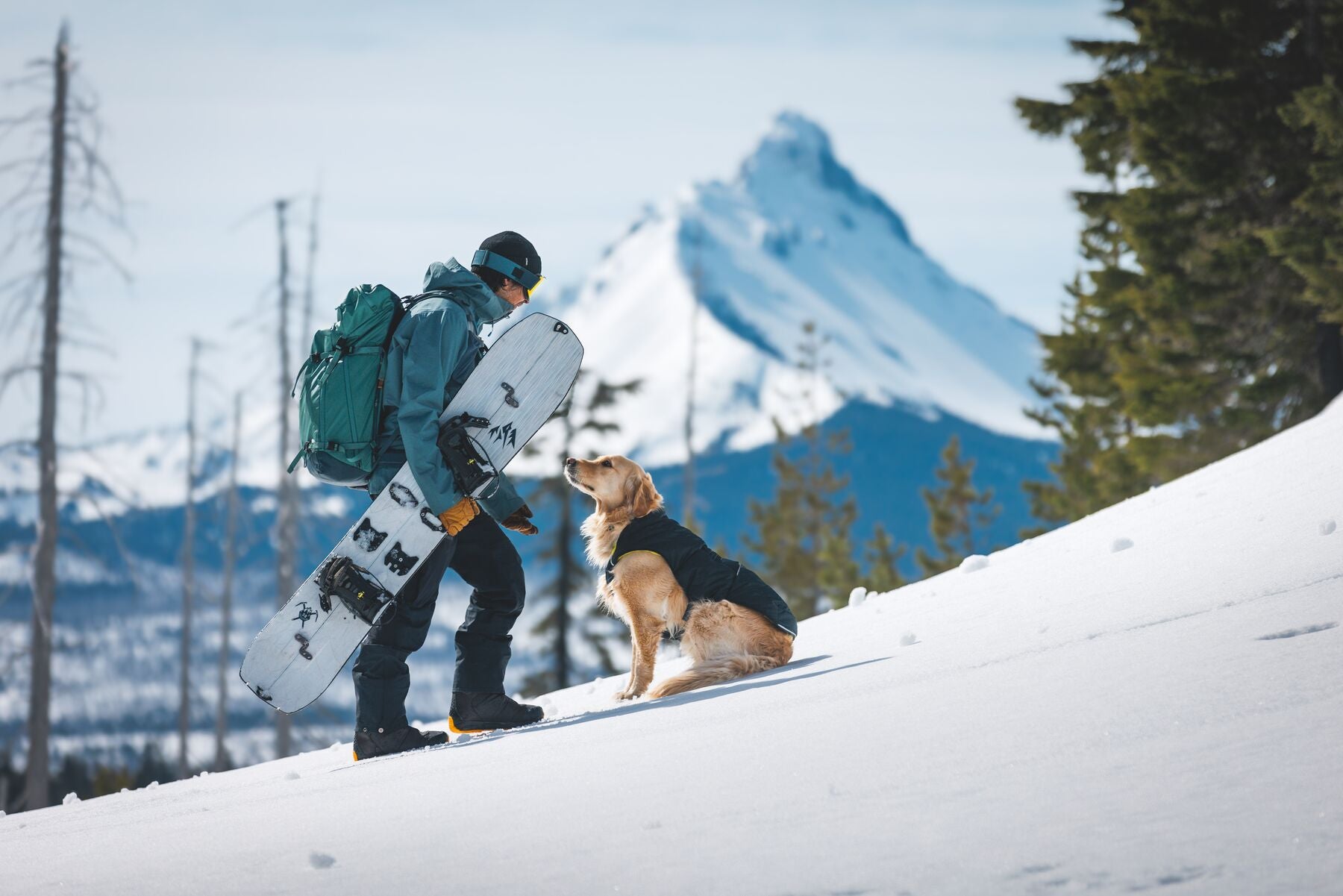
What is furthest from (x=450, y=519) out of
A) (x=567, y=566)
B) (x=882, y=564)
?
(x=882, y=564)

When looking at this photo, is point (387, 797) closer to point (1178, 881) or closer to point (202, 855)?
point (202, 855)

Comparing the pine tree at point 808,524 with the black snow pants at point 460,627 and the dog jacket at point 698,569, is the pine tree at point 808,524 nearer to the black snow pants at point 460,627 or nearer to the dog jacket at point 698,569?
the dog jacket at point 698,569

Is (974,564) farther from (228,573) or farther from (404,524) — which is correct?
(228,573)

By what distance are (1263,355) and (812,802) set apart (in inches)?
773

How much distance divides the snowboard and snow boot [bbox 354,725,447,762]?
32cm

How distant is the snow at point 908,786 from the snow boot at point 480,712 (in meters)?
0.31

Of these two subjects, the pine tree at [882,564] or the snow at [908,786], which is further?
the pine tree at [882,564]

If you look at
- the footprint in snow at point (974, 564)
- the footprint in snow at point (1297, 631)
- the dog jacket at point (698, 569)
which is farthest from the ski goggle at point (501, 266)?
the footprint in snow at point (974, 564)

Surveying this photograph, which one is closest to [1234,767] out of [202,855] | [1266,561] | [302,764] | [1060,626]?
[1060,626]

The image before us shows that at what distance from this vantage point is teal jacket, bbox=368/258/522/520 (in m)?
4.96

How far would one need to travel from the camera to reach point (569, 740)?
4422 mm

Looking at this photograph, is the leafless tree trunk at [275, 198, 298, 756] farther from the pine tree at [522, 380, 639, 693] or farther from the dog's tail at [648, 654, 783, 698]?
the dog's tail at [648, 654, 783, 698]

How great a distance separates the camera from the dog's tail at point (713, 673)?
5887 mm

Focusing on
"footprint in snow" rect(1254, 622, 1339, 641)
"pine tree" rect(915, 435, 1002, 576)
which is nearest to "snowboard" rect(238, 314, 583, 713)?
"footprint in snow" rect(1254, 622, 1339, 641)
